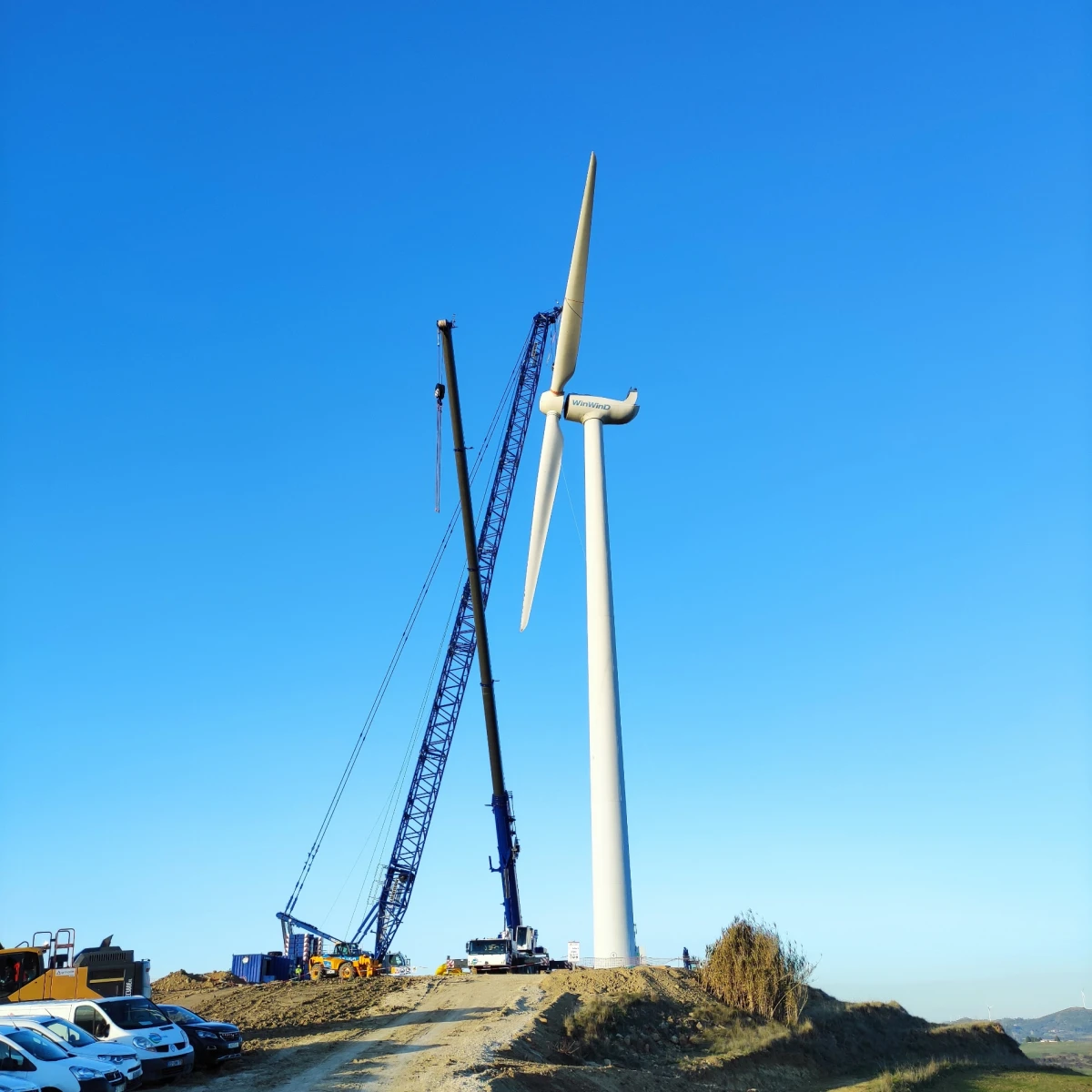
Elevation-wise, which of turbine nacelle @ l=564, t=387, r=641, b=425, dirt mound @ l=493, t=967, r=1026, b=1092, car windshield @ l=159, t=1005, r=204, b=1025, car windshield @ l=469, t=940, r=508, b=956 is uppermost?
turbine nacelle @ l=564, t=387, r=641, b=425

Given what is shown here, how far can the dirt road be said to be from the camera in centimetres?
2856

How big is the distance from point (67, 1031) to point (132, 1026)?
2.45 metres

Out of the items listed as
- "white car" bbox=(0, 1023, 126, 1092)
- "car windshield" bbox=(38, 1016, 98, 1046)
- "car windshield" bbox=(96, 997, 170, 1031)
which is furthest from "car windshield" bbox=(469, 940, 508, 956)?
"white car" bbox=(0, 1023, 126, 1092)

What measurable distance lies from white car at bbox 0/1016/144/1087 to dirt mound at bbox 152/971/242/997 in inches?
1310

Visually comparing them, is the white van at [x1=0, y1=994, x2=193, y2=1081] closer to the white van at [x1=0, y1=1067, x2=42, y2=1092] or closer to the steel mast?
the white van at [x1=0, y1=1067, x2=42, y2=1092]

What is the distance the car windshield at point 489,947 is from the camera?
182 ft

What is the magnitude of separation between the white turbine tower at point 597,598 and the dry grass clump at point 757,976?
12.7 ft

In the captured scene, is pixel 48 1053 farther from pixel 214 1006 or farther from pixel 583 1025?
pixel 214 1006

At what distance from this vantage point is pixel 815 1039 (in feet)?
155

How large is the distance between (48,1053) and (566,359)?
41633 millimetres

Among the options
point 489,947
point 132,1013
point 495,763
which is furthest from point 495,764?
point 132,1013

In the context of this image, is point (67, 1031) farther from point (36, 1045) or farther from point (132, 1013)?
point (132, 1013)

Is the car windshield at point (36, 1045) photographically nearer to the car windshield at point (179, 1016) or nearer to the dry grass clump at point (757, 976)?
the car windshield at point (179, 1016)

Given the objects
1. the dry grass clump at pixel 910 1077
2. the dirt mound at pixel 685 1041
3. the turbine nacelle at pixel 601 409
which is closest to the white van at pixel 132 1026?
the dirt mound at pixel 685 1041
